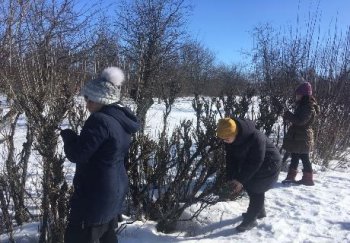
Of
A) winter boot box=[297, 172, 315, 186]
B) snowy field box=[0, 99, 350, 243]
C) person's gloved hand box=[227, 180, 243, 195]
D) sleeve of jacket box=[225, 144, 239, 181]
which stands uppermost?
sleeve of jacket box=[225, 144, 239, 181]

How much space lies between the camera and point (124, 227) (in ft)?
12.5

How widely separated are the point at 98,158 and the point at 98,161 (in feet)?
0.06

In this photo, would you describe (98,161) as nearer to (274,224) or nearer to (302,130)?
(274,224)

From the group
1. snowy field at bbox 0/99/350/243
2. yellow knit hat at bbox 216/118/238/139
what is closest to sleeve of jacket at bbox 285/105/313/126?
snowy field at bbox 0/99/350/243

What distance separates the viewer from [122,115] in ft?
9.38

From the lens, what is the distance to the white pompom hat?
284 centimetres

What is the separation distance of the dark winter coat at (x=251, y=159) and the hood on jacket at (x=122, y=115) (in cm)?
124

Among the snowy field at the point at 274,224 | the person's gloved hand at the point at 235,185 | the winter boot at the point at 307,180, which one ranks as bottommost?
the snowy field at the point at 274,224

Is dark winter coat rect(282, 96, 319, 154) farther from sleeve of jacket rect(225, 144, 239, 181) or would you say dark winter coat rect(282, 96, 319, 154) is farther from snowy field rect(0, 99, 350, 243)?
sleeve of jacket rect(225, 144, 239, 181)

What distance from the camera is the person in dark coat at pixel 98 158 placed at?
2.64 meters

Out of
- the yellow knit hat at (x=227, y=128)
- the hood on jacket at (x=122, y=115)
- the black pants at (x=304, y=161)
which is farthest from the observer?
the black pants at (x=304, y=161)

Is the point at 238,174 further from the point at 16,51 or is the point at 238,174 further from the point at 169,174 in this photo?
the point at 16,51

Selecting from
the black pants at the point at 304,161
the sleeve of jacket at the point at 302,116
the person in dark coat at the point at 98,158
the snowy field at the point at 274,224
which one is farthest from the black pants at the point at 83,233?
the black pants at the point at 304,161

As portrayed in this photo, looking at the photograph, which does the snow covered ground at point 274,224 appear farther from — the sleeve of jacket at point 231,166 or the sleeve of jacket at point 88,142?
the sleeve of jacket at point 88,142
